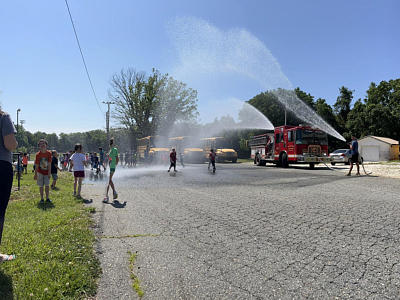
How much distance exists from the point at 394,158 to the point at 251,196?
121 feet

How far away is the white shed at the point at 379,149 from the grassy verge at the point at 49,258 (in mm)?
39658

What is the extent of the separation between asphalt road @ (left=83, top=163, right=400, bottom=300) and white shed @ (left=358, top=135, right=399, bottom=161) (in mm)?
34183

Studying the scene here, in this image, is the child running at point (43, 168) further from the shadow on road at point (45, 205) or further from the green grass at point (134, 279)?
the green grass at point (134, 279)

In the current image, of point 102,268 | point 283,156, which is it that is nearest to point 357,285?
point 102,268

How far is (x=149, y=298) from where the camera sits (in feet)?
8.21

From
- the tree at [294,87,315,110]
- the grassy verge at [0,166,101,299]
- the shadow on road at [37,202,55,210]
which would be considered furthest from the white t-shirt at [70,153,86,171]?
the tree at [294,87,315,110]

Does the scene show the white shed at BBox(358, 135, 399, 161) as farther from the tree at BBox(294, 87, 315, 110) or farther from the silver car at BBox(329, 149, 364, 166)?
the tree at BBox(294, 87, 315, 110)

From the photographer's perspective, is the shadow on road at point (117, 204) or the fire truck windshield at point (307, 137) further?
the fire truck windshield at point (307, 137)

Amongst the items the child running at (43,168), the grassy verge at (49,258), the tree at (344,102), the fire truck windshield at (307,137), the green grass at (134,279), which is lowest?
the green grass at (134,279)

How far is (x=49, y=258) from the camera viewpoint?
322 cm

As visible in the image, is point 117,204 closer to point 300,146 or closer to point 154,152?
point 300,146

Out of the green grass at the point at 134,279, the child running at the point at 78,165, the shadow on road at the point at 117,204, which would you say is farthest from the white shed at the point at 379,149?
the green grass at the point at 134,279

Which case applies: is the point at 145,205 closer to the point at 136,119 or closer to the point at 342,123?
the point at 136,119

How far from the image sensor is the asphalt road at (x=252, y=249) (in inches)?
105
